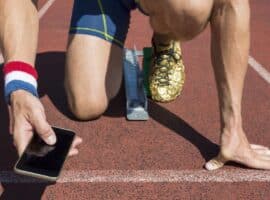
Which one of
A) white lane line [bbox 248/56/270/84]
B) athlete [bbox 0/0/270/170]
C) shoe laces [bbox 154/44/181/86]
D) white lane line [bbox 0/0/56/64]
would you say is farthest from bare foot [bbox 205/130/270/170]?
white lane line [bbox 0/0/56/64]

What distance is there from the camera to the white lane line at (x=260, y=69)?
3.89 m

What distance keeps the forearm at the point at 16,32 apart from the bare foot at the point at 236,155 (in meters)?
1.07

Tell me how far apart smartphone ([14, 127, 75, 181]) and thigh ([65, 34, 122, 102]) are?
1.07 m

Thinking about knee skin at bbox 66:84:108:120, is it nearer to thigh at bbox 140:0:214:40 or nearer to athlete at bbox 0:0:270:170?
athlete at bbox 0:0:270:170

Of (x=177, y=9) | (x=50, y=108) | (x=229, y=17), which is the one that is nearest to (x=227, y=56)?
(x=229, y=17)

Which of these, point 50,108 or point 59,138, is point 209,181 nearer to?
point 59,138

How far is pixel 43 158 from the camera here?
1.81m

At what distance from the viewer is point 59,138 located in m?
1.97

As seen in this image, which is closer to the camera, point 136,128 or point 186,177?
point 186,177

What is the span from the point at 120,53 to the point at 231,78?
0.96m

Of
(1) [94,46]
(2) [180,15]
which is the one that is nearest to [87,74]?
(1) [94,46]

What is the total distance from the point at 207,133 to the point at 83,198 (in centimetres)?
99

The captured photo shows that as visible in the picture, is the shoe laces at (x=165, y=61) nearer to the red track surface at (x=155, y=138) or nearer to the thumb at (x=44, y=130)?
the red track surface at (x=155, y=138)

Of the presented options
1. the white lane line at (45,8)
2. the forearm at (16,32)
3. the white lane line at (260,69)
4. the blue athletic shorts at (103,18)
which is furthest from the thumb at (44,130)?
the white lane line at (45,8)
